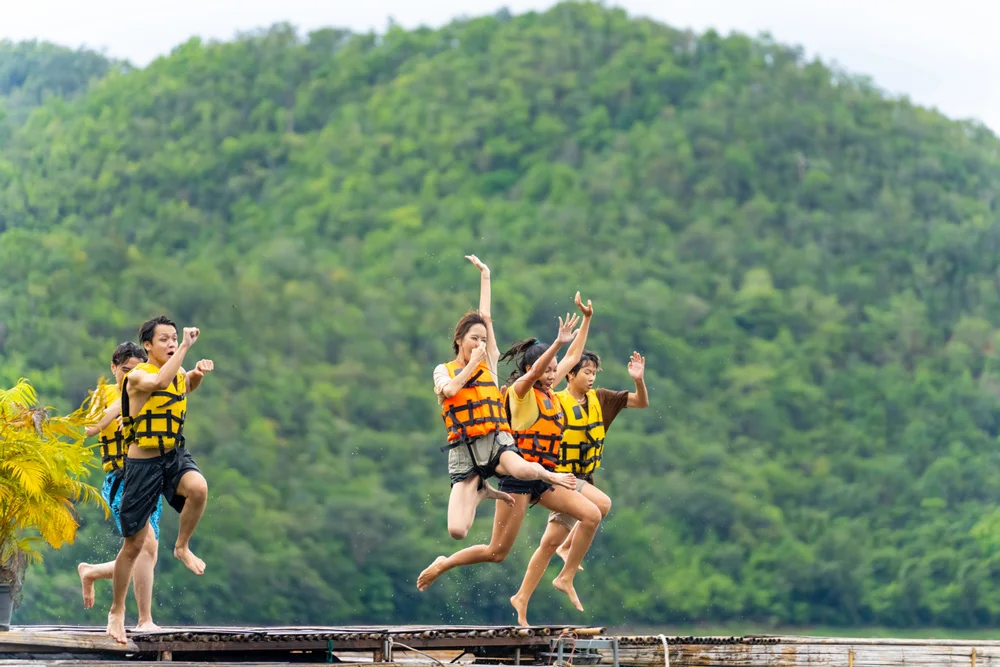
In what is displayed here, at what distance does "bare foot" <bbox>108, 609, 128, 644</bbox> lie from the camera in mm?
10703

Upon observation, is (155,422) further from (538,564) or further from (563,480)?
(538,564)

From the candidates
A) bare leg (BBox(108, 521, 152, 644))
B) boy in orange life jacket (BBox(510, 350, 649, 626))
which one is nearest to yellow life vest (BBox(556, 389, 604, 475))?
boy in orange life jacket (BBox(510, 350, 649, 626))

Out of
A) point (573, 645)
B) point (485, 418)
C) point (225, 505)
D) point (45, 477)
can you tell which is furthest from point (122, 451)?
point (225, 505)

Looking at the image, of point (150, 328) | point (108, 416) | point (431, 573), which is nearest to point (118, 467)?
point (108, 416)

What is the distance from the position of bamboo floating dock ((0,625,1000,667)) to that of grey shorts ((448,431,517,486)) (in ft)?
4.02

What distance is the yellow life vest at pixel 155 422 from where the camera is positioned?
11586 millimetres

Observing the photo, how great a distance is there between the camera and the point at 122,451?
13.0 m

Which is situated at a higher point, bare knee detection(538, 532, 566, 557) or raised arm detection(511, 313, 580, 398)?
raised arm detection(511, 313, 580, 398)

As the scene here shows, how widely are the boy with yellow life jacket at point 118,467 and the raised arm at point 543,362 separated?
300cm

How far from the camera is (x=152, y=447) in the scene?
11.6 m

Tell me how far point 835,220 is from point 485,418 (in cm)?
5896

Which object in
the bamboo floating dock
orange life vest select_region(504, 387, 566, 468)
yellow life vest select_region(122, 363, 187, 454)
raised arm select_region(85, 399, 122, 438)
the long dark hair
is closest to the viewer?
the bamboo floating dock

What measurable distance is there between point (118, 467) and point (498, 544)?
3.00 metres

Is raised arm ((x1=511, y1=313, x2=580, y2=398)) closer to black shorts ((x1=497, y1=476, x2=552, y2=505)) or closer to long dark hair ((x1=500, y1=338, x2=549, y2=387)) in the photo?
long dark hair ((x1=500, y1=338, x2=549, y2=387))
